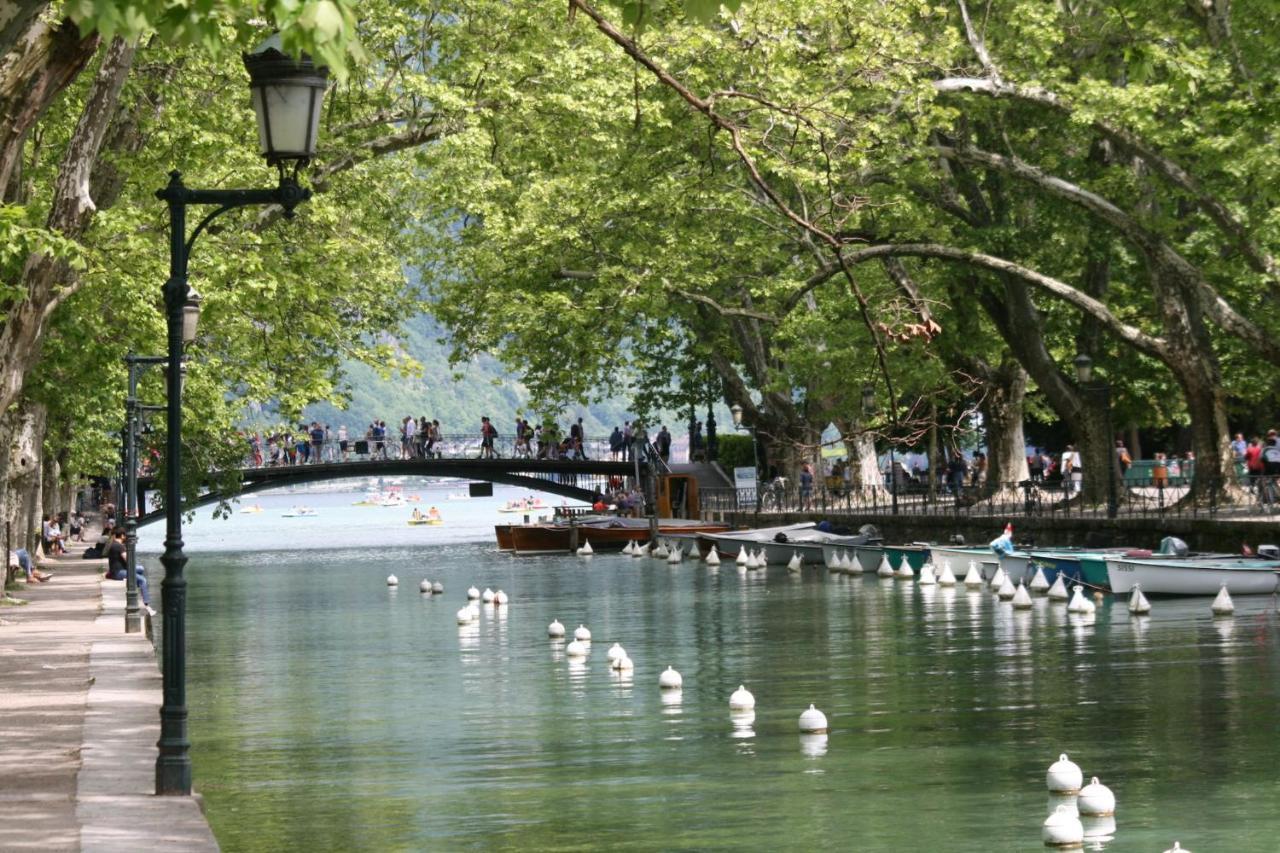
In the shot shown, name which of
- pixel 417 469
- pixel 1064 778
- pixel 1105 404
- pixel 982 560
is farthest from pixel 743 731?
pixel 417 469

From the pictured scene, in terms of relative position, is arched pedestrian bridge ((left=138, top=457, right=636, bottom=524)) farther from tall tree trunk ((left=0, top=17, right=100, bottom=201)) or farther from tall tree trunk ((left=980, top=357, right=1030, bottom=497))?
tall tree trunk ((left=0, top=17, right=100, bottom=201))

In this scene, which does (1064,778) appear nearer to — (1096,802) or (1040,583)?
(1096,802)

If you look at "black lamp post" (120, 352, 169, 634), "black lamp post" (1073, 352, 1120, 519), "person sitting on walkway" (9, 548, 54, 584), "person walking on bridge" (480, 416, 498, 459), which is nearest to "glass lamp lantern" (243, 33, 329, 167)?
"black lamp post" (120, 352, 169, 634)

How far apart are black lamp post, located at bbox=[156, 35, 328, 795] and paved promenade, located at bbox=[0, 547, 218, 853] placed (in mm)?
451

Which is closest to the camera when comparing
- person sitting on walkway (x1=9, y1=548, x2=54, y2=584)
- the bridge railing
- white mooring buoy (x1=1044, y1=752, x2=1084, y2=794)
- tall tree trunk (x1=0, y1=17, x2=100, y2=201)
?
tall tree trunk (x1=0, y1=17, x2=100, y2=201)

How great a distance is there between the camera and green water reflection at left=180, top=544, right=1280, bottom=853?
14.9m

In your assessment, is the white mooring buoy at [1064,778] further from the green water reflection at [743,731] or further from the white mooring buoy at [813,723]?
the white mooring buoy at [813,723]

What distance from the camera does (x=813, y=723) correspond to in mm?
19609

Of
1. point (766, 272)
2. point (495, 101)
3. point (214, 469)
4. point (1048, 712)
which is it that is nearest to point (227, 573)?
point (214, 469)

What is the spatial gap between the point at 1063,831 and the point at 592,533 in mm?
60275

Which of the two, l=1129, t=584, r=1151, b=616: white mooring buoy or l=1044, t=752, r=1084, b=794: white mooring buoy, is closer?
l=1044, t=752, r=1084, b=794: white mooring buoy

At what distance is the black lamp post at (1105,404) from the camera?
44844mm

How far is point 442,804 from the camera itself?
16.1 m

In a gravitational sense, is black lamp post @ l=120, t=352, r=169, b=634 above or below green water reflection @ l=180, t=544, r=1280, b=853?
above
